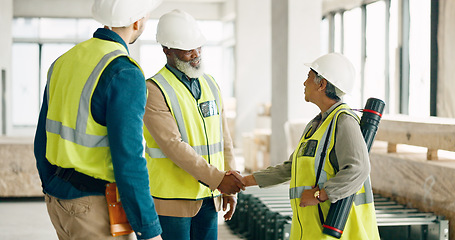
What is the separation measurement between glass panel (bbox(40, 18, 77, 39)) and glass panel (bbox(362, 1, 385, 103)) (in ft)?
46.0

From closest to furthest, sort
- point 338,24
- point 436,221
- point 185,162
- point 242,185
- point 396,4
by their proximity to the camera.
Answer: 1. point 185,162
2. point 242,185
3. point 436,221
4. point 396,4
5. point 338,24

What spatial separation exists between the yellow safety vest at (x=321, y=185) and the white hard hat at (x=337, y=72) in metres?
0.12

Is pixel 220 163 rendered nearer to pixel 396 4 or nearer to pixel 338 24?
pixel 396 4

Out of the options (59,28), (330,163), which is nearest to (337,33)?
(59,28)

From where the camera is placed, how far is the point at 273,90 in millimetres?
9812

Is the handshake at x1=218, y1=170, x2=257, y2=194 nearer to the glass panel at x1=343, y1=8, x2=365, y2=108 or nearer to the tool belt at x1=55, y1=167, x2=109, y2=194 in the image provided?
the tool belt at x1=55, y1=167, x2=109, y2=194

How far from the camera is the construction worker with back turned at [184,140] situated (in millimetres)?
3195

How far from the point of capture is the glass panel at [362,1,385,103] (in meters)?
13.7

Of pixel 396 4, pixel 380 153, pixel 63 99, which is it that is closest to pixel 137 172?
pixel 63 99

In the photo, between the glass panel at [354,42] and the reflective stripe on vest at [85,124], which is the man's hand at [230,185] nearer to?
the reflective stripe on vest at [85,124]

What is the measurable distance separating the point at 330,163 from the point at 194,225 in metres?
0.91

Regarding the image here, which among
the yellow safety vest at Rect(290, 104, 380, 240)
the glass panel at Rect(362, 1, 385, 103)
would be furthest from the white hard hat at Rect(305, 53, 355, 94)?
the glass panel at Rect(362, 1, 385, 103)

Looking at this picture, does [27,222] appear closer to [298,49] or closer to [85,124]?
[298,49]

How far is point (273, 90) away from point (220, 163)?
6.43 metres
